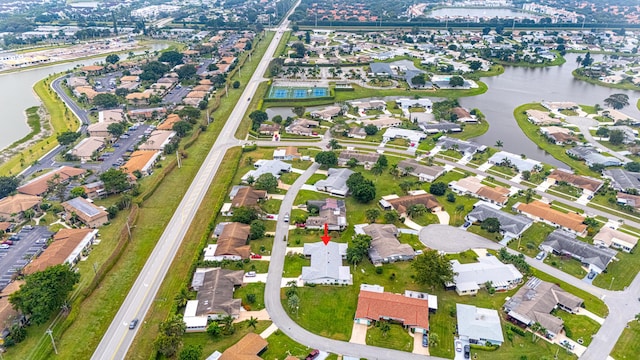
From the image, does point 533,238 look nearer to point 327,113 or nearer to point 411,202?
point 411,202

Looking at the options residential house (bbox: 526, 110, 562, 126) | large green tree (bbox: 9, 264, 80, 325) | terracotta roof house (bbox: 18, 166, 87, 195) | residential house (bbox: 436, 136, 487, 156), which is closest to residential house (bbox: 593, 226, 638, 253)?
residential house (bbox: 436, 136, 487, 156)

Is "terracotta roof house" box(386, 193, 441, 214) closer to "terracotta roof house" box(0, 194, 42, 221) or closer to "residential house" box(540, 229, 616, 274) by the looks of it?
"residential house" box(540, 229, 616, 274)

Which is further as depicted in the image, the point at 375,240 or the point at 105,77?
the point at 105,77

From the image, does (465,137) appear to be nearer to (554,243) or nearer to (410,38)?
(554,243)

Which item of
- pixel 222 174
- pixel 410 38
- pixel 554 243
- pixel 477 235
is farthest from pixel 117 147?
pixel 410 38

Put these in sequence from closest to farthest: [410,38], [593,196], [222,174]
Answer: [593,196], [222,174], [410,38]

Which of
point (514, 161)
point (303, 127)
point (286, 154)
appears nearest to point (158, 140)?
point (286, 154)

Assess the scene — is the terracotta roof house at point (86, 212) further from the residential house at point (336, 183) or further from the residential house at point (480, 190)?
the residential house at point (480, 190)
